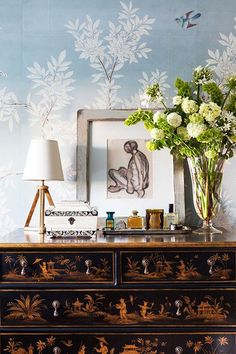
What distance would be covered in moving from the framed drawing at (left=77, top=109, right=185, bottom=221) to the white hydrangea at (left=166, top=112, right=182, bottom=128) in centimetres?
39

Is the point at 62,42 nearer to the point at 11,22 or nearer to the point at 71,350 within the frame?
the point at 11,22

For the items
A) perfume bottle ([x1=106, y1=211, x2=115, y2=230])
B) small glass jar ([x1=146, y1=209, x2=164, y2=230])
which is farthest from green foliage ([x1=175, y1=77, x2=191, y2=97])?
perfume bottle ([x1=106, y1=211, x2=115, y2=230])

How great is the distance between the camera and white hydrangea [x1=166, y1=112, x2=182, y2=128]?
7.32ft

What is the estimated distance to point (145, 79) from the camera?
2.66m

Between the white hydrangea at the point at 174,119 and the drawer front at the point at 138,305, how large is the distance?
78 cm

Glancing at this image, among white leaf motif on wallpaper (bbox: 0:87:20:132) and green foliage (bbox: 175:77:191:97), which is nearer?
green foliage (bbox: 175:77:191:97)

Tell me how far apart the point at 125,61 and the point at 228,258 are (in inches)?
49.9

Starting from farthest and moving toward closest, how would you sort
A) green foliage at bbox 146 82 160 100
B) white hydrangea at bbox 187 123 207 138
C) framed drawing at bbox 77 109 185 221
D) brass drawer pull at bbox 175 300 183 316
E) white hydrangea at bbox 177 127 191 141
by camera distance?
framed drawing at bbox 77 109 185 221, green foliage at bbox 146 82 160 100, white hydrangea at bbox 177 127 191 141, white hydrangea at bbox 187 123 207 138, brass drawer pull at bbox 175 300 183 316

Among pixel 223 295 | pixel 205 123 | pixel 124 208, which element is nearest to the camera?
pixel 223 295

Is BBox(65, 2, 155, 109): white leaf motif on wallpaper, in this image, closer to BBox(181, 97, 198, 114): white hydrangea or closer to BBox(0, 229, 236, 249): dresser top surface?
BBox(181, 97, 198, 114): white hydrangea

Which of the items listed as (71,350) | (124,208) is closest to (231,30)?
(124,208)

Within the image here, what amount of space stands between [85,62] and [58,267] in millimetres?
1220

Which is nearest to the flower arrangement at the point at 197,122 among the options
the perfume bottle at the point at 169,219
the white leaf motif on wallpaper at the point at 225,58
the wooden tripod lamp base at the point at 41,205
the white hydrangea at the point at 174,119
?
the white hydrangea at the point at 174,119

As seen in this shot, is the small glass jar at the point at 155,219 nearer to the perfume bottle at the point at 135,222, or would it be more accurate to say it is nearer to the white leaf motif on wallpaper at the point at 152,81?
the perfume bottle at the point at 135,222
